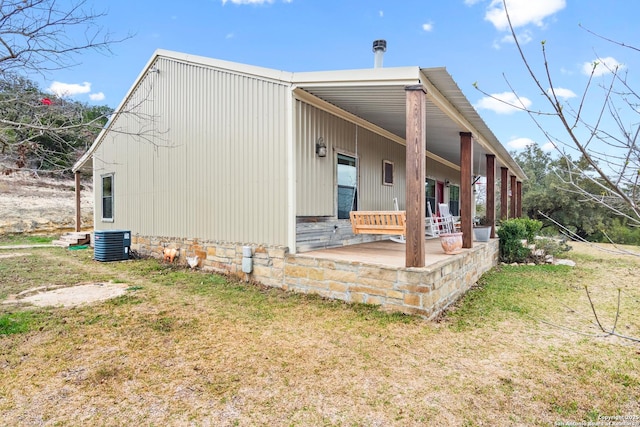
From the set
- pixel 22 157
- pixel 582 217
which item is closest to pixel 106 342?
pixel 22 157

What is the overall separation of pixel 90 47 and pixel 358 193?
5.03 m

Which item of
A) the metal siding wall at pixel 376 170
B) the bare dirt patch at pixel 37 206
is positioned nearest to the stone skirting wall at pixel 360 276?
the metal siding wall at pixel 376 170

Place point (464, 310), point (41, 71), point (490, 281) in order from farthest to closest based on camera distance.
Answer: point (490, 281) < point (464, 310) < point (41, 71)

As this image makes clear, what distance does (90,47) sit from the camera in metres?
3.72

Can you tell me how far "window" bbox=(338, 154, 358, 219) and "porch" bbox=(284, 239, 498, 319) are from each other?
158 cm

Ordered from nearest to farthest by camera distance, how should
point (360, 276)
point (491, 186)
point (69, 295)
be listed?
point (360, 276) → point (69, 295) → point (491, 186)

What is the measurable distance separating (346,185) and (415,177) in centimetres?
292

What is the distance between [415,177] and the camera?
425cm

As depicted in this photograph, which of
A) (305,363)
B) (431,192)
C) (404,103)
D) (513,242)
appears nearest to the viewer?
(305,363)

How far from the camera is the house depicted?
16.1 feet

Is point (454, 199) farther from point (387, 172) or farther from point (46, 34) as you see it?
point (46, 34)

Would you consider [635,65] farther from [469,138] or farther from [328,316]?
[469,138]

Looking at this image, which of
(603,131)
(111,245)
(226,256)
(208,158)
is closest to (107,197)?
(111,245)

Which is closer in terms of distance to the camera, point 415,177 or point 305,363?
point 305,363
